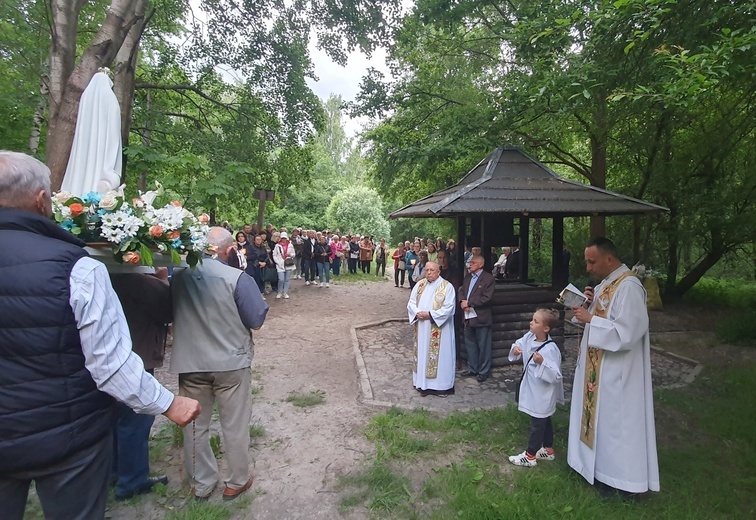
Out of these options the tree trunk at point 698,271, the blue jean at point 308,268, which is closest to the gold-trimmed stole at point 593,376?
the tree trunk at point 698,271

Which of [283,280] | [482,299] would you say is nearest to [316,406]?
[482,299]

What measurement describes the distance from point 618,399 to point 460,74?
11126mm

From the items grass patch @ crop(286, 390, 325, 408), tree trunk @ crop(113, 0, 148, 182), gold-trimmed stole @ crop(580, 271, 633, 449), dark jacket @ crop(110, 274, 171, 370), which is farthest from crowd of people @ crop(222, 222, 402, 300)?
gold-trimmed stole @ crop(580, 271, 633, 449)

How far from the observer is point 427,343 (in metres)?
6.11

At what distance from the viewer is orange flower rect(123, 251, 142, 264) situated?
248 centimetres

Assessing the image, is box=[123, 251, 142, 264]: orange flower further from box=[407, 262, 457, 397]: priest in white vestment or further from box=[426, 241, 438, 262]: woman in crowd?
box=[426, 241, 438, 262]: woman in crowd

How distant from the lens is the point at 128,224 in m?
2.49

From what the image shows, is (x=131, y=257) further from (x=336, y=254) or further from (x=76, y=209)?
(x=336, y=254)

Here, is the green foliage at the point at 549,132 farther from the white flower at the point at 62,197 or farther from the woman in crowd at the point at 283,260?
the white flower at the point at 62,197

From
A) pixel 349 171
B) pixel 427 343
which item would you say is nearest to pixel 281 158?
pixel 427 343

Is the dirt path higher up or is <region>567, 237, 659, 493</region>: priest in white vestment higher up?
<region>567, 237, 659, 493</region>: priest in white vestment

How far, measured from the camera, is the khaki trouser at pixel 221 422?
3.46 meters

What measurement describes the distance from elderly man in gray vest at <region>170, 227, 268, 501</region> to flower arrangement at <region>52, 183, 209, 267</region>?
0.63 m

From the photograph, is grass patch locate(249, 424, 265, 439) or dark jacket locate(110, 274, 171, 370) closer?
dark jacket locate(110, 274, 171, 370)
